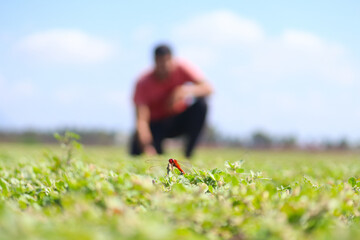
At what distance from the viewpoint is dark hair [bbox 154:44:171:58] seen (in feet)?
26.8

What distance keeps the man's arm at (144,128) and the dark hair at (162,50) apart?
1.26 metres

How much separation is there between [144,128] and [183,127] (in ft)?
3.48

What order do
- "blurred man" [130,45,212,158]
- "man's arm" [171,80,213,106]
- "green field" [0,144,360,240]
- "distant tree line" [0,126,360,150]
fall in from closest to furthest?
"green field" [0,144,360,240] < "man's arm" [171,80,213,106] < "blurred man" [130,45,212,158] < "distant tree line" [0,126,360,150]

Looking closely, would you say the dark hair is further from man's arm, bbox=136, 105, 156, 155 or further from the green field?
the green field

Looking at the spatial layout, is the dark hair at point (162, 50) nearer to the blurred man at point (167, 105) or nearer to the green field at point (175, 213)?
the blurred man at point (167, 105)

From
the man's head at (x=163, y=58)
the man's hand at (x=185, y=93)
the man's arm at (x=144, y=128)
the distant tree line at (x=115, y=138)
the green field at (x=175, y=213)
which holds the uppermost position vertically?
the distant tree line at (x=115, y=138)

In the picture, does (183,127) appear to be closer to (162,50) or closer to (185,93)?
(185,93)

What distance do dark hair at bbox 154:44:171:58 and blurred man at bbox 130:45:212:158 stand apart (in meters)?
0.04

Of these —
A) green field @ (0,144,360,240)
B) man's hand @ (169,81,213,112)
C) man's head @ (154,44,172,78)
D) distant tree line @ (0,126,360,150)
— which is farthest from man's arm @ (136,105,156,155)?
distant tree line @ (0,126,360,150)

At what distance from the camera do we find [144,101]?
8.92 metres

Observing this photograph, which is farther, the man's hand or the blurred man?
the blurred man

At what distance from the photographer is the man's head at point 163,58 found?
819 centimetres

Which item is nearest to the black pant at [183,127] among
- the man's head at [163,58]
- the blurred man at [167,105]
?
the blurred man at [167,105]

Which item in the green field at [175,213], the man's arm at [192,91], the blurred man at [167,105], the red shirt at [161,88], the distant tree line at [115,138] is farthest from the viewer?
the distant tree line at [115,138]
